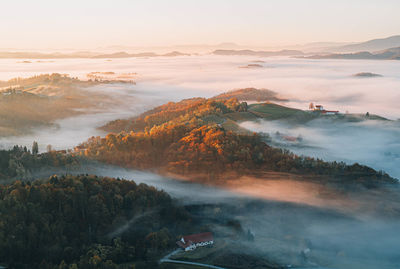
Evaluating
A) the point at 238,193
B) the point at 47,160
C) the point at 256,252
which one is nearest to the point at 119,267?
the point at 256,252

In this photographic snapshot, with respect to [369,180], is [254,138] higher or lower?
higher

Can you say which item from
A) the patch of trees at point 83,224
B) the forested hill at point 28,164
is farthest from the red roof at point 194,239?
the forested hill at point 28,164

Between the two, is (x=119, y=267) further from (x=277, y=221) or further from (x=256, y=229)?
(x=277, y=221)

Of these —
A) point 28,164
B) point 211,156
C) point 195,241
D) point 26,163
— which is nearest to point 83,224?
point 195,241

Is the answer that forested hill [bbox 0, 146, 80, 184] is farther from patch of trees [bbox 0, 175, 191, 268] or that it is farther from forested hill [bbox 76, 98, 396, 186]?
patch of trees [bbox 0, 175, 191, 268]

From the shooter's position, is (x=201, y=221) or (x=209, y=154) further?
(x=209, y=154)

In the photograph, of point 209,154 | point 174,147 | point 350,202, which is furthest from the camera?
point 174,147

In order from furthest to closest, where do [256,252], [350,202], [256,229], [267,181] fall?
[267,181]
[350,202]
[256,229]
[256,252]

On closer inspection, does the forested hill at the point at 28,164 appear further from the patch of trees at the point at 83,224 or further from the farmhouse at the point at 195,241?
the farmhouse at the point at 195,241
